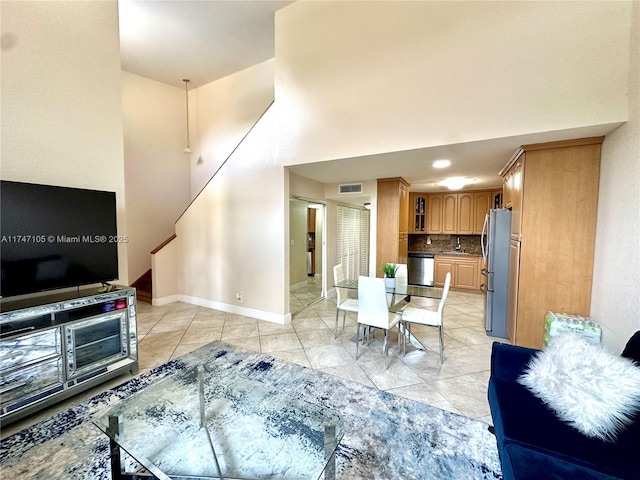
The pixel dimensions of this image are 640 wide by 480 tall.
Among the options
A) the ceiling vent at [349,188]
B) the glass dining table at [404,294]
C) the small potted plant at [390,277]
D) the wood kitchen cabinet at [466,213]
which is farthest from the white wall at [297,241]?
the wood kitchen cabinet at [466,213]

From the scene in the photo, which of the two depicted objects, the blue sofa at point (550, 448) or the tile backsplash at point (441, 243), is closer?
the blue sofa at point (550, 448)

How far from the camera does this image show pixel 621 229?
2.24 meters

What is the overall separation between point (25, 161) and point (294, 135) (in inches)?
107

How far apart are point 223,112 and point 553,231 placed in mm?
6552

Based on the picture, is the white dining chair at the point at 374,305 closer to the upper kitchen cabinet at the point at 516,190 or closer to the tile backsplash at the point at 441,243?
the upper kitchen cabinet at the point at 516,190

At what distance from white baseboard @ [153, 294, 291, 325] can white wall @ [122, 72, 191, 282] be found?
1189mm

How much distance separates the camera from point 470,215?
6156 mm

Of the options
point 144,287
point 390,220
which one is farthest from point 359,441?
point 144,287

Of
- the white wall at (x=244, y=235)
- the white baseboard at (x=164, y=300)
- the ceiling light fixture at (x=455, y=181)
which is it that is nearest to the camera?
the white wall at (x=244, y=235)

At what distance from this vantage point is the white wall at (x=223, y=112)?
18.9 ft

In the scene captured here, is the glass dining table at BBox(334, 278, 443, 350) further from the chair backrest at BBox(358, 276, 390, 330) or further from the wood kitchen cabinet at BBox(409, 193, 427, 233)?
the wood kitchen cabinet at BBox(409, 193, 427, 233)

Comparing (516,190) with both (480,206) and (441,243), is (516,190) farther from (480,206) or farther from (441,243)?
(441,243)

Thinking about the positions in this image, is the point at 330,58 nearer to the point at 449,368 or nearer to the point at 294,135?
the point at 294,135

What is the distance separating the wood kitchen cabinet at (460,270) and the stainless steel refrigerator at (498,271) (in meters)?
2.40
